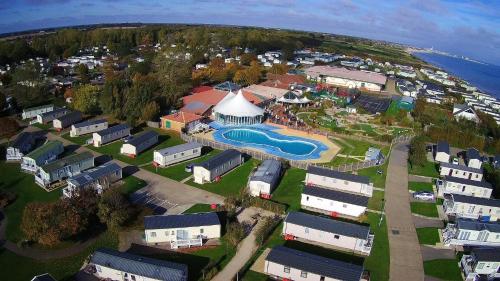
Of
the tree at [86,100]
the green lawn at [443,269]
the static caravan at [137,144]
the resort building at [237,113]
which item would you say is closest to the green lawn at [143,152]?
the static caravan at [137,144]

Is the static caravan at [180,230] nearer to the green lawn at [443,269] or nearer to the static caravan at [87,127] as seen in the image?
the green lawn at [443,269]

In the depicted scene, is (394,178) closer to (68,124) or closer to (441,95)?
(68,124)

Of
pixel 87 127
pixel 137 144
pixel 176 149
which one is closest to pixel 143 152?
pixel 137 144

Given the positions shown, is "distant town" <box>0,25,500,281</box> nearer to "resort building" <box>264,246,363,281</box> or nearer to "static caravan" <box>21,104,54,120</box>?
"resort building" <box>264,246,363,281</box>

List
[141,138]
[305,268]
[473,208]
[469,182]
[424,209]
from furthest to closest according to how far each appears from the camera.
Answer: [141,138], [469,182], [424,209], [473,208], [305,268]

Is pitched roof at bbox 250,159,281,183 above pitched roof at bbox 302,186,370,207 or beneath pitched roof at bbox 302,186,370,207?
above

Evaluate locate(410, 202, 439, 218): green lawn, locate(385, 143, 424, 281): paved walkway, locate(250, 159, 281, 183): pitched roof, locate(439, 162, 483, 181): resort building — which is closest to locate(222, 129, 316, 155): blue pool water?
locate(250, 159, 281, 183): pitched roof

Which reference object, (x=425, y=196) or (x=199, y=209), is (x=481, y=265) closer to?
(x=425, y=196)
